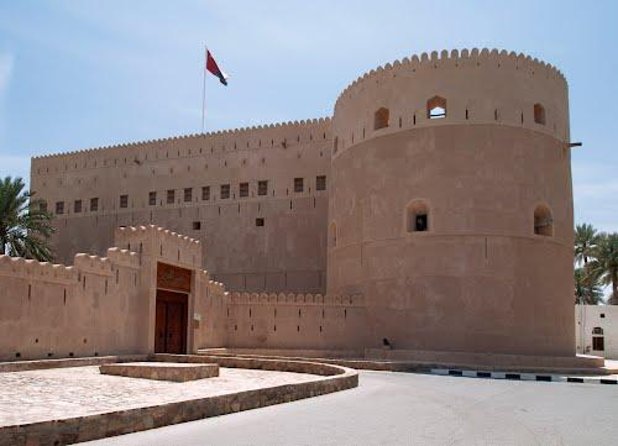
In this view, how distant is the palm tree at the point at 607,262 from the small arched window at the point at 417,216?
59.9ft

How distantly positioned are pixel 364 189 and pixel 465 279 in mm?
4480

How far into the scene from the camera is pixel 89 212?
31.6m

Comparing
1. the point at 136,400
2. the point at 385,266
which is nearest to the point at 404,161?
the point at 385,266

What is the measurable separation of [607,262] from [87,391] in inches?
1253

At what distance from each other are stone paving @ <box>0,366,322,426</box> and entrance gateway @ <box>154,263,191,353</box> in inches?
162

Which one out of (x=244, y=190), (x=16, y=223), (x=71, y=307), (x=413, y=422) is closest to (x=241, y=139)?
(x=244, y=190)

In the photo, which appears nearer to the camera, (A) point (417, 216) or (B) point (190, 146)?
(A) point (417, 216)

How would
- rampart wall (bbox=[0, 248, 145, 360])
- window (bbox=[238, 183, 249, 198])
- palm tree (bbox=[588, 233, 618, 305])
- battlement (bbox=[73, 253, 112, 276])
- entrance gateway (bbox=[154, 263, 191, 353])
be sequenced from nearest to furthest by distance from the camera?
rampart wall (bbox=[0, 248, 145, 360]) < battlement (bbox=[73, 253, 112, 276]) < entrance gateway (bbox=[154, 263, 191, 353]) < window (bbox=[238, 183, 249, 198]) < palm tree (bbox=[588, 233, 618, 305])

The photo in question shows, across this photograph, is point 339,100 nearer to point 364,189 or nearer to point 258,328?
point 364,189

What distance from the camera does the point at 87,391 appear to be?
944 cm

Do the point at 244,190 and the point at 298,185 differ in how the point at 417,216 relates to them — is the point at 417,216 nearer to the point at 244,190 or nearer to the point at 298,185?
the point at 298,185

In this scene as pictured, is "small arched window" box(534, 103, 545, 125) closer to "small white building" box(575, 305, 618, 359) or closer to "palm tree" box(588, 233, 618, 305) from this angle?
"small white building" box(575, 305, 618, 359)

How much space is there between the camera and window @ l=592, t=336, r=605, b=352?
31.4 metres

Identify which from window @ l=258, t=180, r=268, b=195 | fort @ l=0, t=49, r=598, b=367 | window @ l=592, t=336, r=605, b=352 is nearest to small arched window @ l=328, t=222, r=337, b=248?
fort @ l=0, t=49, r=598, b=367
